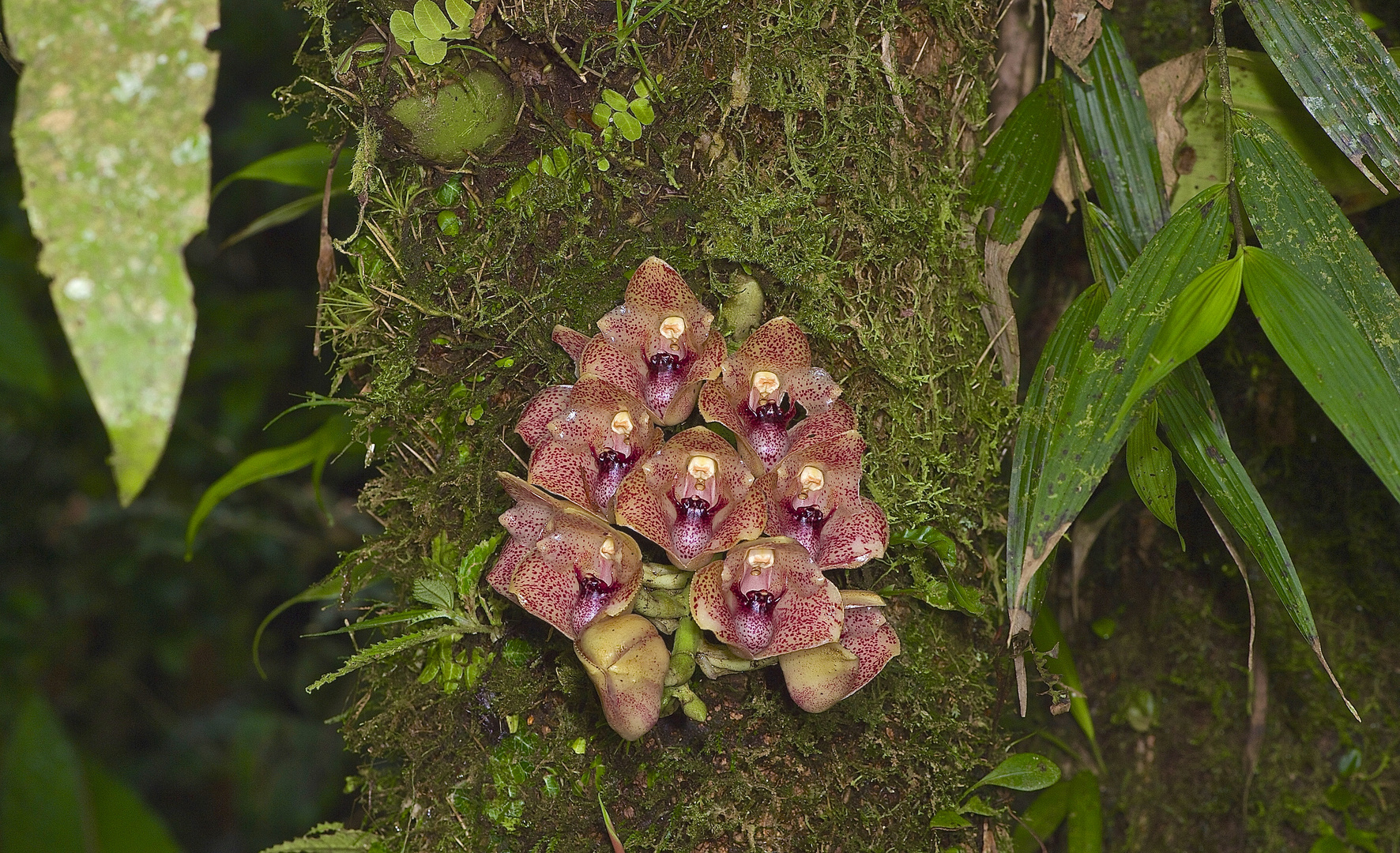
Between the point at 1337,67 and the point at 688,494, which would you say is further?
the point at 1337,67

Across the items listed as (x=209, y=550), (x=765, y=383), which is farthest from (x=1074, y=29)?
(x=209, y=550)

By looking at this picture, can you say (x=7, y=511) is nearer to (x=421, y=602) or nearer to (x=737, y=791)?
(x=421, y=602)

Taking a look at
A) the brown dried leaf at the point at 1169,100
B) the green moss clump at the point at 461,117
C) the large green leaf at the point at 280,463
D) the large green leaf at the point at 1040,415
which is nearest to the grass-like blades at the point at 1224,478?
the large green leaf at the point at 1040,415

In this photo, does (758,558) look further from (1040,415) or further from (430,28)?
(430,28)

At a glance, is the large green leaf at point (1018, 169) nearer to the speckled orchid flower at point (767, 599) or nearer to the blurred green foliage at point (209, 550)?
the speckled orchid flower at point (767, 599)

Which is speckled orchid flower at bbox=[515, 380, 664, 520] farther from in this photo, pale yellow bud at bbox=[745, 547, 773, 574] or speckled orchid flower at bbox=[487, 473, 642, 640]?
pale yellow bud at bbox=[745, 547, 773, 574]

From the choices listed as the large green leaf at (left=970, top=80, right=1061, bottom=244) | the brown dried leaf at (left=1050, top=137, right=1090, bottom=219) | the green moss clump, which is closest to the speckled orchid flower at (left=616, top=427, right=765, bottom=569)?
the green moss clump
